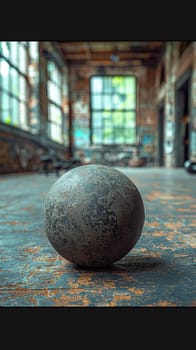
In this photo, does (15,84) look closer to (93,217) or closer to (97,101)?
(97,101)

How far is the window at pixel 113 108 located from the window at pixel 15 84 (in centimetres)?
831

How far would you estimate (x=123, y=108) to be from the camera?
75.2 feet

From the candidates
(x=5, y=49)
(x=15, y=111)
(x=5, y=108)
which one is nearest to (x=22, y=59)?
(x=15, y=111)

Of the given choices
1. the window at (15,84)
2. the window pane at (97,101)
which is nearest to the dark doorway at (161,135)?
the window pane at (97,101)

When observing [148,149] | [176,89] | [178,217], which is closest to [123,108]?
[148,149]

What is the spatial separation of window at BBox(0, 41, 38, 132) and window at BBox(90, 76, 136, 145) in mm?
8310

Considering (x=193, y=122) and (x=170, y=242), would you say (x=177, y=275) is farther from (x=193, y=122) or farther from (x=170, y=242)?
(x=193, y=122)

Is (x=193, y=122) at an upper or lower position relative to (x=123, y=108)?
lower

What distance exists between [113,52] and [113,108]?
11.8 feet

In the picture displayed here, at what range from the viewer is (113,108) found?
901 inches
